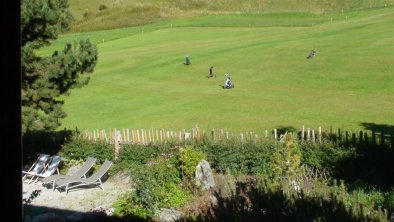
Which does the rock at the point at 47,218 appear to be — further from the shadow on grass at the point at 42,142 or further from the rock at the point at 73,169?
the shadow on grass at the point at 42,142

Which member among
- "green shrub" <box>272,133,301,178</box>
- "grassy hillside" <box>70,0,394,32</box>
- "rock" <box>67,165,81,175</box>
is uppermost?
"grassy hillside" <box>70,0,394,32</box>

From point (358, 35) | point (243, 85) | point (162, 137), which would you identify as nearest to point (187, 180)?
point (162, 137)

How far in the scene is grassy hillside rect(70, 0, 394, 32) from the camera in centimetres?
7919

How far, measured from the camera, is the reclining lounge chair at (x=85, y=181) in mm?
18234

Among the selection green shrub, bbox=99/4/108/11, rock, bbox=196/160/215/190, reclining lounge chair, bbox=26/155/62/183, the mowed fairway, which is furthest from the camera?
green shrub, bbox=99/4/108/11

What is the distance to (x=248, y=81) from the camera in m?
36.2

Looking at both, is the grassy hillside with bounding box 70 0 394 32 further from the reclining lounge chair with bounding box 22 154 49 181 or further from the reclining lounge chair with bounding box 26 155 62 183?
the reclining lounge chair with bounding box 26 155 62 183

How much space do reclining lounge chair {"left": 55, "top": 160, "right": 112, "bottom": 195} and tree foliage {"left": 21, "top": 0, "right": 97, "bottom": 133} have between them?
292cm

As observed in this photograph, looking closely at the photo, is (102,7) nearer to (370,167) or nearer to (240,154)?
(240,154)

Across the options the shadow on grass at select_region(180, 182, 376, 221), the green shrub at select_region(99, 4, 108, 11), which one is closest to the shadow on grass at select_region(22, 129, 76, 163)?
the shadow on grass at select_region(180, 182, 376, 221)

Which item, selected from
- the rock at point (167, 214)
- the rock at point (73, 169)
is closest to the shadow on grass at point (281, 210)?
the rock at point (167, 214)

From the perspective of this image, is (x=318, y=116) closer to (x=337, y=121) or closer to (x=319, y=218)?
(x=337, y=121)

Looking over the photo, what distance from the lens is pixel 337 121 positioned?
24531 millimetres

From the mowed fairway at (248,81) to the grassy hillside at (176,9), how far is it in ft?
74.3
